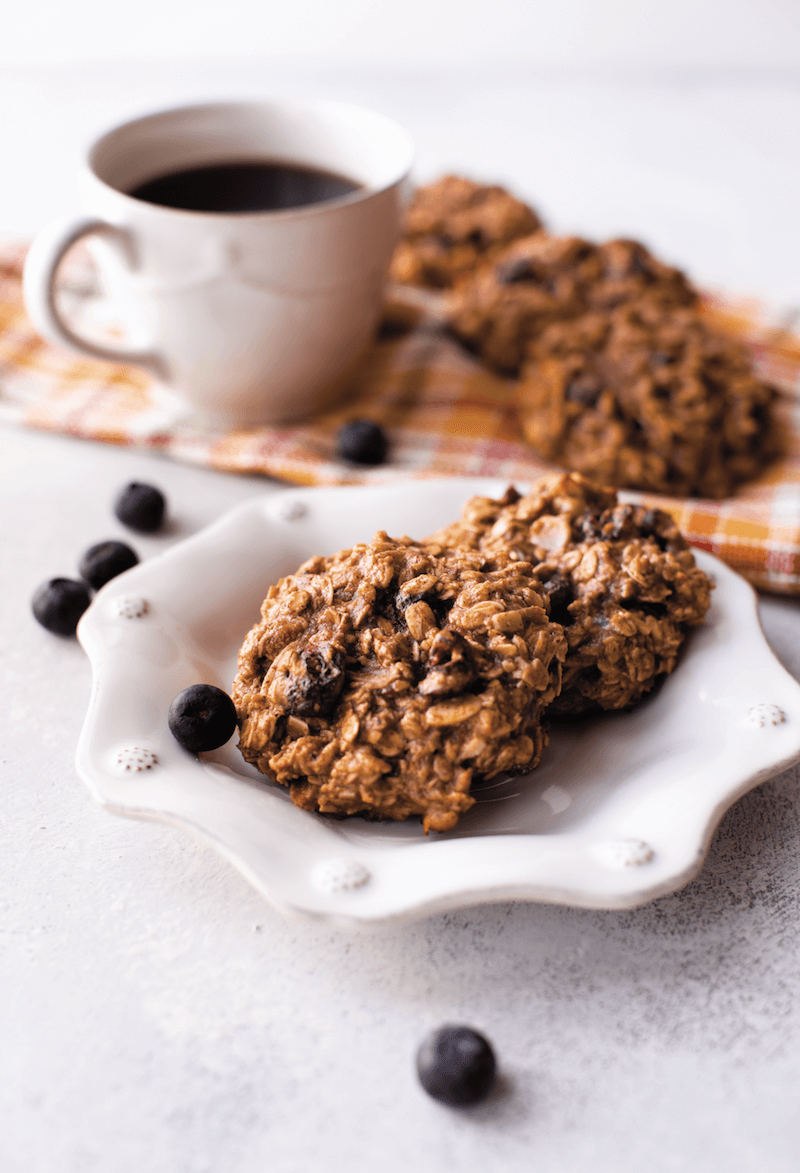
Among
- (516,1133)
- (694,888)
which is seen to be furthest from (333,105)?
(516,1133)

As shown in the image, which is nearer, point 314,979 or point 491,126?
point 314,979

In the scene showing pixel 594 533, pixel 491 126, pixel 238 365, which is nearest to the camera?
pixel 594 533

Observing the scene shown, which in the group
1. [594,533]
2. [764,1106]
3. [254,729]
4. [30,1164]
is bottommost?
[30,1164]

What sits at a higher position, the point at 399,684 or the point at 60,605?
the point at 399,684

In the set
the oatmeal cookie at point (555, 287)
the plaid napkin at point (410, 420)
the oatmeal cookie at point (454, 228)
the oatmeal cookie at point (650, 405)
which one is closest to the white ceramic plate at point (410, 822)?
the plaid napkin at point (410, 420)

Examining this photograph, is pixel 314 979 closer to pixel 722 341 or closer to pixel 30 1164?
pixel 30 1164

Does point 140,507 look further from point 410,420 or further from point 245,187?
point 245,187

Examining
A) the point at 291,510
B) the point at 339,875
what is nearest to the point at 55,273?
the point at 291,510
